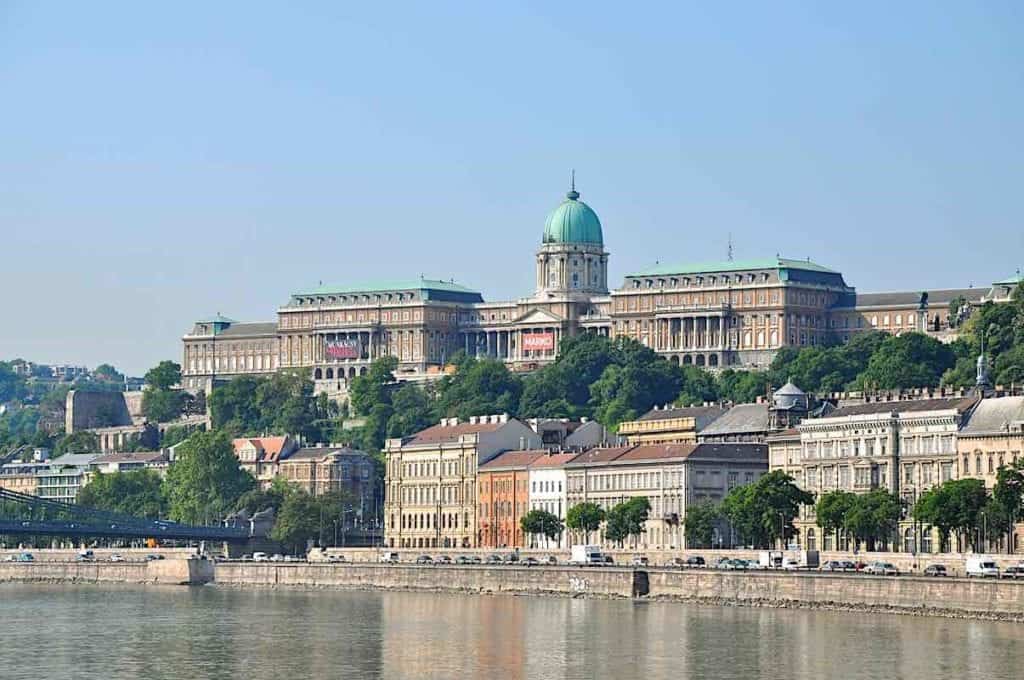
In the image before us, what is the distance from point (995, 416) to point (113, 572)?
49061 millimetres

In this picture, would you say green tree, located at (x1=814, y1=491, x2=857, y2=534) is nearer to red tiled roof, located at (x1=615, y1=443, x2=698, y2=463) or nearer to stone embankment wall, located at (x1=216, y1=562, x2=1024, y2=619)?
stone embankment wall, located at (x1=216, y1=562, x2=1024, y2=619)

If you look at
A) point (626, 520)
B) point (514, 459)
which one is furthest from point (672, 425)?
point (626, 520)

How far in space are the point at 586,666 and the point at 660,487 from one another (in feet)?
182

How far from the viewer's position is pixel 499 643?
103 meters

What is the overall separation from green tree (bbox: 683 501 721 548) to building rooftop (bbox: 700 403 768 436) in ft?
53.0

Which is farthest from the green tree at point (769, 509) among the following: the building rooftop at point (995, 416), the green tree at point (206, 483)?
the green tree at point (206, 483)

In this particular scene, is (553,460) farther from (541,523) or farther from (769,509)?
(769,509)

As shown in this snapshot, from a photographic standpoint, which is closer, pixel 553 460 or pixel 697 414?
pixel 553 460

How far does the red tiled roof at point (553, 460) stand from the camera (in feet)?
525

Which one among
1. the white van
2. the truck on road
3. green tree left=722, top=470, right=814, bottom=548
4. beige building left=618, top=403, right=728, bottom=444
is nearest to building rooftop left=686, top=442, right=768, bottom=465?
the truck on road

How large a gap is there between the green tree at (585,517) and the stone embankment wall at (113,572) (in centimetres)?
1737

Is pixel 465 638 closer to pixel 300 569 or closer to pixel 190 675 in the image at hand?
pixel 190 675

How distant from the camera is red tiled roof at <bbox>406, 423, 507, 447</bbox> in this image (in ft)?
568

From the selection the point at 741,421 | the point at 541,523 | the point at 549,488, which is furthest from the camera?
the point at 741,421
